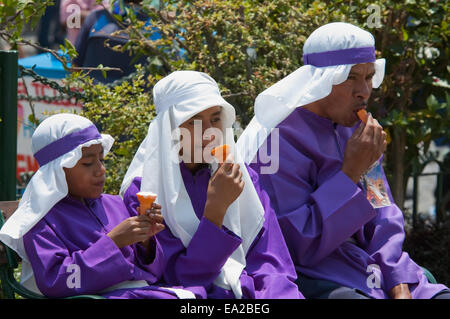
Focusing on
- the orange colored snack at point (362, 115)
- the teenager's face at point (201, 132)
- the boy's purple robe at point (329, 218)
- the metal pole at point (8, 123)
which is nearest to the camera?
the teenager's face at point (201, 132)

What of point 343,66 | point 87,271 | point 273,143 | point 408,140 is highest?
point 343,66

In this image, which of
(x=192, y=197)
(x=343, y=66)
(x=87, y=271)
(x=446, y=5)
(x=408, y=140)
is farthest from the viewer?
(x=408, y=140)

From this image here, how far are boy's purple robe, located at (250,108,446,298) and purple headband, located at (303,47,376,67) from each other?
259mm

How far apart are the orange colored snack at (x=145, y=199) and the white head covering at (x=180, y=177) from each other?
0.20m

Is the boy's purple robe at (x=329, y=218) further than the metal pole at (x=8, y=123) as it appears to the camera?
No

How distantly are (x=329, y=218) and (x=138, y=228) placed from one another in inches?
34.6

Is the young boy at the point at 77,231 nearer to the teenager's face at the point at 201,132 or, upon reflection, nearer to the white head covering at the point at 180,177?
the white head covering at the point at 180,177

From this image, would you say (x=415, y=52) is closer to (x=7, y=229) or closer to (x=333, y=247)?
(x=333, y=247)

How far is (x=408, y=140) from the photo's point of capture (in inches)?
232

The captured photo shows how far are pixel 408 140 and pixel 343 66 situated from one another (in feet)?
7.63

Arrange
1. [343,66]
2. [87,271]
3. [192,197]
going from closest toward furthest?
[87,271] → [192,197] → [343,66]

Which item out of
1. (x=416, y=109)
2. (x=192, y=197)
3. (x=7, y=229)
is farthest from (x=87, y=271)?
(x=416, y=109)

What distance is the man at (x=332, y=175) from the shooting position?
141 inches

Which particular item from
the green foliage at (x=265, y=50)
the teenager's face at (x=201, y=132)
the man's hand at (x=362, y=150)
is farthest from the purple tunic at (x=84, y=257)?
the green foliage at (x=265, y=50)
